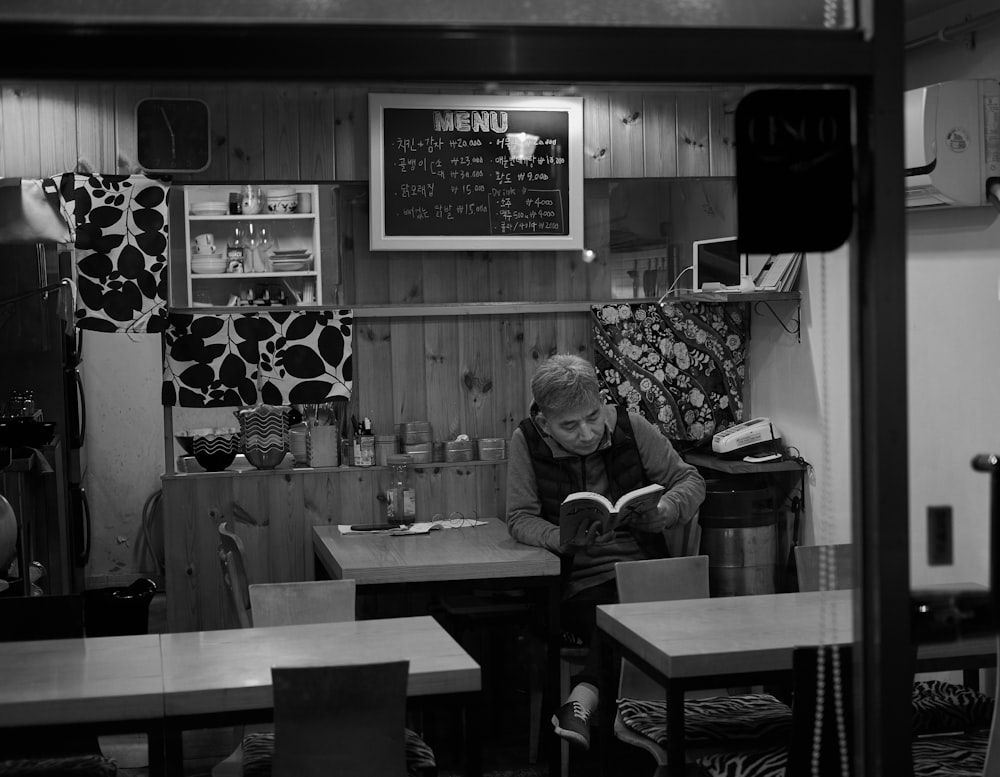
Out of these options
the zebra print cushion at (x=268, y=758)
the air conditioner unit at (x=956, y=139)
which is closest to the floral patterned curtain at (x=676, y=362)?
the air conditioner unit at (x=956, y=139)

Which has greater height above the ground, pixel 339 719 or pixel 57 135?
pixel 57 135

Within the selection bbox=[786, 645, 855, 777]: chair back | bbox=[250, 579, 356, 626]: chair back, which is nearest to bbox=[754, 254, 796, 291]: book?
bbox=[250, 579, 356, 626]: chair back

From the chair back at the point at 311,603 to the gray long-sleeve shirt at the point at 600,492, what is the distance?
37.0 inches

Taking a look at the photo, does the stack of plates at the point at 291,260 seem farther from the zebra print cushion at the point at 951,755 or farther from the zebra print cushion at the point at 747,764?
the zebra print cushion at the point at 951,755

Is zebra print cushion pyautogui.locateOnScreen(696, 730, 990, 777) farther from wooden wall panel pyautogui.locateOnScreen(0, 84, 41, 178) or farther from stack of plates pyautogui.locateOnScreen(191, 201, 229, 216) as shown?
wooden wall panel pyautogui.locateOnScreen(0, 84, 41, 178)

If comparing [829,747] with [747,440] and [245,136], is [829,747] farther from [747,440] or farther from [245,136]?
[245,136]

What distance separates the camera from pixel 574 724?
11.2 ft

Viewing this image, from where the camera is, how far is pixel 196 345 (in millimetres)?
5039

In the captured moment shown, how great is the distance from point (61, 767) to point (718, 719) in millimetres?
1764

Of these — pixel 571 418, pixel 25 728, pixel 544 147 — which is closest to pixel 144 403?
pixel 544 147

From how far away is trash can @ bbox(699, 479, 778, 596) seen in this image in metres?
5.05

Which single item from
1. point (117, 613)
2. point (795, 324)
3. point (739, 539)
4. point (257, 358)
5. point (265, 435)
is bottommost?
point (117, 613)

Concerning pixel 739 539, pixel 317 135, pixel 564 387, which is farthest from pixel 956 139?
pixel 317 135

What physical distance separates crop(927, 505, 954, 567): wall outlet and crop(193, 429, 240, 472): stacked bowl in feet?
12.6
